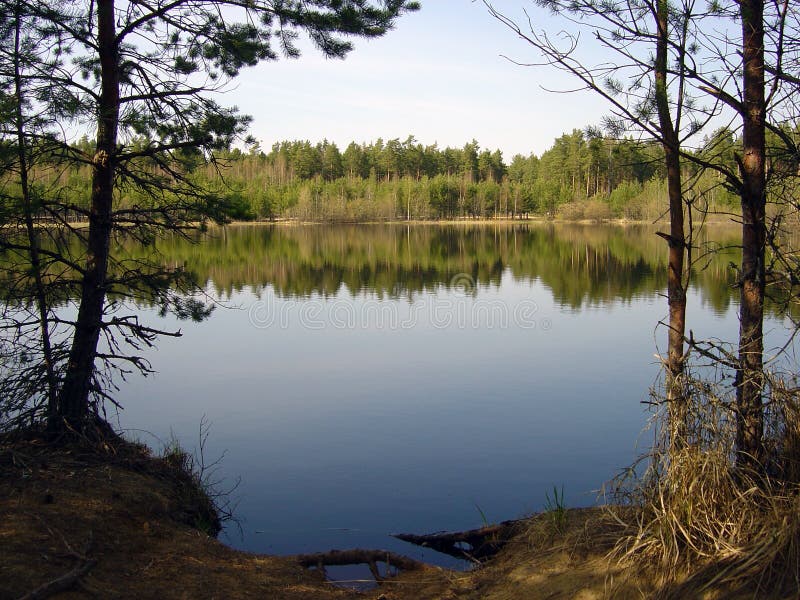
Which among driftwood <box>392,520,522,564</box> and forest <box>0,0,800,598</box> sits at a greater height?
forest <box>0,0,800,598</box>

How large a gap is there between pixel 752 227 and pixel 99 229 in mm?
5536

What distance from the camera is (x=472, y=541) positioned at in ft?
20.4

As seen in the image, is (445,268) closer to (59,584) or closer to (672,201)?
(672,201)

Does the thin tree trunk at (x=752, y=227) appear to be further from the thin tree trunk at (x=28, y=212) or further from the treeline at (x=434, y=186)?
the treeline at (x=434, y=186)

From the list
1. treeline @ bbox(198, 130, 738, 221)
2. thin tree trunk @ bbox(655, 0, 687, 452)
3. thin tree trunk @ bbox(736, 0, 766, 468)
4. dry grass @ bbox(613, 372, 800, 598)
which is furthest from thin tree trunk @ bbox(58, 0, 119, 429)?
treeline @ bbox(198, 130, 738, 221)

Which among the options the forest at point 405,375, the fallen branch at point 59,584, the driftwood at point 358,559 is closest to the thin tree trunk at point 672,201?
the forest at point 405,375

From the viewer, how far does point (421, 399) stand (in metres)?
11.3

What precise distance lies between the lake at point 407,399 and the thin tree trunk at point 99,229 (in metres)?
1.10

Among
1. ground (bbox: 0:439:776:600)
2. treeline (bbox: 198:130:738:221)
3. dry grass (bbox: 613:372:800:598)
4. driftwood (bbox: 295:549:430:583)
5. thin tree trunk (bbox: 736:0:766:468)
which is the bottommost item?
driftwood (bbox: 295:549:430:583)

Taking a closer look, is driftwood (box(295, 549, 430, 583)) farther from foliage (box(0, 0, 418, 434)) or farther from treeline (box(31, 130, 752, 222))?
treeline (box(31, 130, 752, 222))

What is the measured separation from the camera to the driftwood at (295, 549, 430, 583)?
5512 mm

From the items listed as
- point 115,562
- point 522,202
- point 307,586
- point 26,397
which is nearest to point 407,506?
point 307,586

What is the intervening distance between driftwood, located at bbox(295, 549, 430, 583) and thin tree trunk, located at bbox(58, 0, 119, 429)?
254 centimetres

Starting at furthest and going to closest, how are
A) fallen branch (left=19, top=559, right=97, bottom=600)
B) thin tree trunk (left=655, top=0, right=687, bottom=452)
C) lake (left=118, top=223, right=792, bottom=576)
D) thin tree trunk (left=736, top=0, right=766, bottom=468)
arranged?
lake (left=118, top=223, right=792, bottom=576)
thin tree trunk (left=655, top=0, right=687, bottom=452)
thin tree trunk (left=736, top=0, right=766, bottom=468)
fallen branch (left=19, top=559, right=97, bottom=600)
